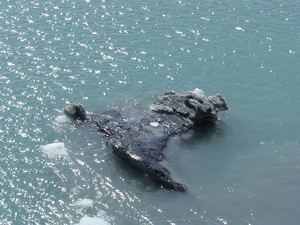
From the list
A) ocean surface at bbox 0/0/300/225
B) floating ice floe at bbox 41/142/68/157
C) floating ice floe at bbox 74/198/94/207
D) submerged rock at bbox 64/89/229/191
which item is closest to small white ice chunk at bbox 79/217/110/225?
ocean surface at bbox 0/0/300/225

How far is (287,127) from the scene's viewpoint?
165 ft

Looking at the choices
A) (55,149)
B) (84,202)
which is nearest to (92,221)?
(84,202)

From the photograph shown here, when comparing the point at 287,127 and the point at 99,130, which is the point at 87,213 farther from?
the point at 287,127

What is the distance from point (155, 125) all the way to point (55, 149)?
35.0 ft

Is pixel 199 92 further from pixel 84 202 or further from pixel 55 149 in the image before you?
pixel 84 202

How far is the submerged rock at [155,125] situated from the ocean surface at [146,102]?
102cm

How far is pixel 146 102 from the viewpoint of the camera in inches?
2067

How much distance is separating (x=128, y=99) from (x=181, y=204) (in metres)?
18.2

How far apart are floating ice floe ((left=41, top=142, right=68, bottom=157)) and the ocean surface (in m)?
0.19

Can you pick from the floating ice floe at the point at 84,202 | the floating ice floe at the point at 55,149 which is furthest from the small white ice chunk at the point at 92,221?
the floating ice floe at the point at 55,149

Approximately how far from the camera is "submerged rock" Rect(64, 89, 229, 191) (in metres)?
41.2

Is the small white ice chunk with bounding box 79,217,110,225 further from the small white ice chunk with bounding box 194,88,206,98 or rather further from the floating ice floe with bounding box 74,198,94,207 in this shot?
the small white ice chunk with bounding box 194,88,206,98

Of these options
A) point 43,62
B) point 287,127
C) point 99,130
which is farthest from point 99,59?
point 287,127

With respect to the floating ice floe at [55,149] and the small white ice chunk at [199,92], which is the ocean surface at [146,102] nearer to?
the floating ice floe at [55,149]
